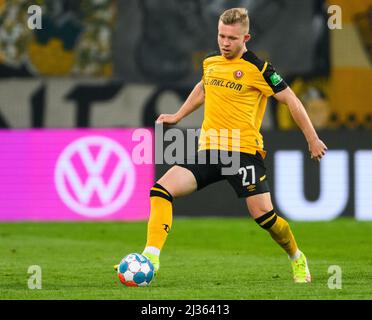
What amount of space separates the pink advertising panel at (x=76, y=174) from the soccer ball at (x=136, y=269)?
25.1 feet

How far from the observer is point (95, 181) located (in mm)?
16094

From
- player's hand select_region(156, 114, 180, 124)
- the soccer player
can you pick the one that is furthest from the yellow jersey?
player's hand select_region(156, 114, 180, 124)

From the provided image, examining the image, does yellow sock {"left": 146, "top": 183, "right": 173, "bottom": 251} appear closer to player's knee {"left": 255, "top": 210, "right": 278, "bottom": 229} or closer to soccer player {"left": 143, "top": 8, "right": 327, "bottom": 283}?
soccer player {"left": 143, "top": 8, "right": 327, "bottom": 283}

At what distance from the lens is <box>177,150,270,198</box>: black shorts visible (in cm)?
871

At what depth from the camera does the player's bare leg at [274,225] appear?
879 cm

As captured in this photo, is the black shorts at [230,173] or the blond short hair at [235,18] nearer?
the blond short hair at [235,18]

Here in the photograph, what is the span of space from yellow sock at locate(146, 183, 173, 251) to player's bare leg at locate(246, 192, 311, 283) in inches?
25.3

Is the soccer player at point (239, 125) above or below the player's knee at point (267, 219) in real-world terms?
above

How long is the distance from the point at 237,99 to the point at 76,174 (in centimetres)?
759

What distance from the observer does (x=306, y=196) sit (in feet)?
52.5

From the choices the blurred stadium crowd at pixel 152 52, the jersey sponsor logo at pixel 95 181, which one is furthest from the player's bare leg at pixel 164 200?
the blurred stadium crowd at pixel 152 52

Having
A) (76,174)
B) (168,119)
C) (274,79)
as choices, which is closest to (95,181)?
(76,174)

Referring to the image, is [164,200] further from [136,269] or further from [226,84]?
[226,84]

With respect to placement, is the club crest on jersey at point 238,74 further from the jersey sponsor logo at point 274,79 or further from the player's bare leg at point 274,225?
the player's bare leg at point 274,225
